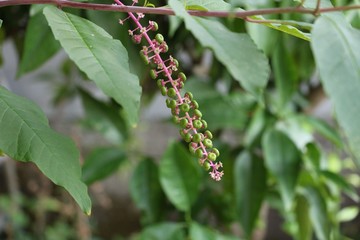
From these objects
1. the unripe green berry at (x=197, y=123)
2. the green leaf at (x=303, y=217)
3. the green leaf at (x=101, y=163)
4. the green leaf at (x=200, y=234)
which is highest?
the unripe green berry at (x=197, y=123)

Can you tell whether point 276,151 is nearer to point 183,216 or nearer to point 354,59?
point 183,216

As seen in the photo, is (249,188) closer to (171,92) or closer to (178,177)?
(178,177)

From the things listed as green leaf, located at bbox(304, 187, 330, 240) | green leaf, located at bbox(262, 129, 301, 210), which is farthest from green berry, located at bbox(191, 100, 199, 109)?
green leaf, located at bbox(304, 187, 330, 240)

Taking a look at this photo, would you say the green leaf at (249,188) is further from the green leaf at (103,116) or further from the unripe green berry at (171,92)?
the unripe green berry at (171,92)

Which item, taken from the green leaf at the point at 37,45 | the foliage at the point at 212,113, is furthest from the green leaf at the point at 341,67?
the green leaf at the point at 37,45

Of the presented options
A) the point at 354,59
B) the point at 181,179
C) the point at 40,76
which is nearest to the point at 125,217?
the point at 40,76

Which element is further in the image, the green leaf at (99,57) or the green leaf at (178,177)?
the green leaf at (178,177)
